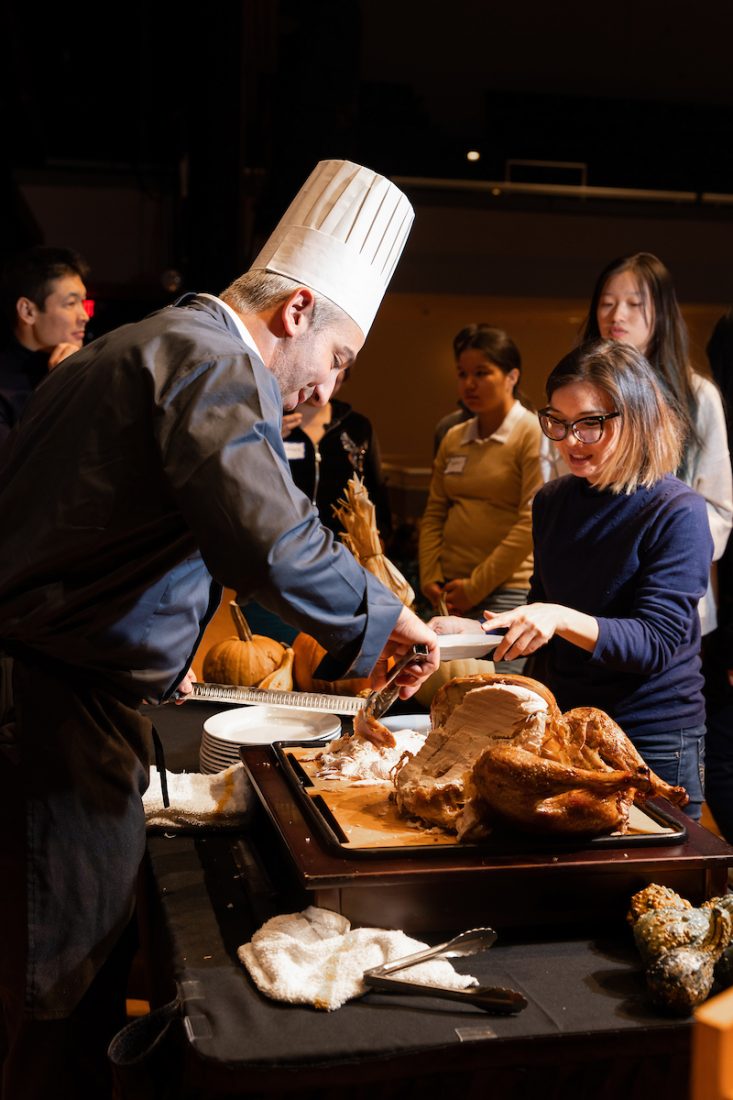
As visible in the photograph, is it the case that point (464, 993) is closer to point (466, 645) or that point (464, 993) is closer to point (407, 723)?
point (466, 645)

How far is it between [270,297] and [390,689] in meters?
0.67

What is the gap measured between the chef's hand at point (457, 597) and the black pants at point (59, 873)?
221 cm

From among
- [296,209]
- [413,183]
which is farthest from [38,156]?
[296,209]

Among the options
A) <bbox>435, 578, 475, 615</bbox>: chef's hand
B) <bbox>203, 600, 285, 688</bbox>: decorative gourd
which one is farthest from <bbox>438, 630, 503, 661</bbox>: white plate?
<bbox>435, 578, 475, 615</bbox>: chef's hand

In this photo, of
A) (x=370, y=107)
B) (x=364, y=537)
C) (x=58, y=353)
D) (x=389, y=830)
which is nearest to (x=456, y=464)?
(x=364, y=537)

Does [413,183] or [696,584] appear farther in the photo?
[413,183]

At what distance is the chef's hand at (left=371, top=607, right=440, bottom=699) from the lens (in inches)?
61.6

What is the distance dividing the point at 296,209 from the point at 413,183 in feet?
29.0

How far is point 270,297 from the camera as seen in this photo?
5.72 ft

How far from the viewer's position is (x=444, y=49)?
9531mm

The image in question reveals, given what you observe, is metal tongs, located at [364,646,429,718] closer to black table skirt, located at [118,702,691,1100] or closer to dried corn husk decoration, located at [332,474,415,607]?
black table skirt, located at [118,702,691,1100]

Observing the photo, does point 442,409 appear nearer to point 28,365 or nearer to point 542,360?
point 542,360

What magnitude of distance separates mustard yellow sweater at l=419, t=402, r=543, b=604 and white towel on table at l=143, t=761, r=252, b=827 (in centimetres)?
190

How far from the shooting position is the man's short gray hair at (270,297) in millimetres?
1736
